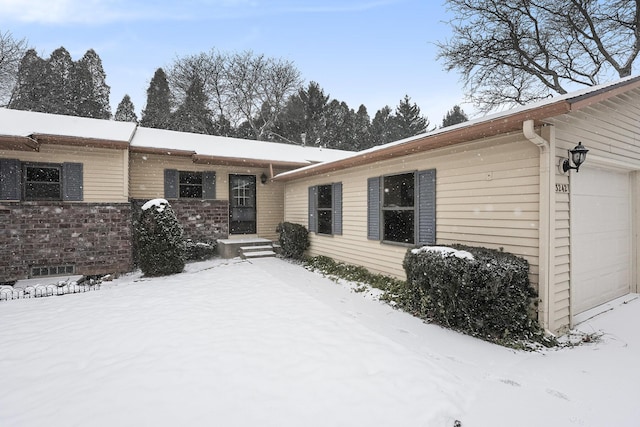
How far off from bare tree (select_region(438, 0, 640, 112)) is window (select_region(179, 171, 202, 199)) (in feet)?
40.1

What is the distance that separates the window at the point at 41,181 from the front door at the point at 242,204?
15.1 ft

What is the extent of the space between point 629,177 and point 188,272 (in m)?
9.32

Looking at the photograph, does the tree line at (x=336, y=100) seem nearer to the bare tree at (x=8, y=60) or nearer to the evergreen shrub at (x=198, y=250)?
the bare tree at (x=8, y=60)

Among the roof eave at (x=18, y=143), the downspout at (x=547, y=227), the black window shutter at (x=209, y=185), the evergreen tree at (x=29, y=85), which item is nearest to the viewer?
the downspout at (x=547, y=227)

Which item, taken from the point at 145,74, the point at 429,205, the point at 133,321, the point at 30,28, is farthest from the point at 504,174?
the point at 145,74

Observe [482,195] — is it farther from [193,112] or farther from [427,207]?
[193,112]

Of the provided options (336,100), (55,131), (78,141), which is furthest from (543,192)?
(336,100)

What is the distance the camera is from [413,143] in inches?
197

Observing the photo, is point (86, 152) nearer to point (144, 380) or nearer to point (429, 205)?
point (144, 380)

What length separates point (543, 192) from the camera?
3.68 metres

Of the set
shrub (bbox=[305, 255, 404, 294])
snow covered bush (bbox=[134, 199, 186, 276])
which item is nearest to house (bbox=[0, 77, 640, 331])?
shrub (bbox=[305, 255, 404, 294])

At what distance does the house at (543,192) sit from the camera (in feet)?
12.1

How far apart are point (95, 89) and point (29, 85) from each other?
4043mm

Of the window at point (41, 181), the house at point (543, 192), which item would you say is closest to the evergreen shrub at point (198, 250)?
the window at point (41, 181)
